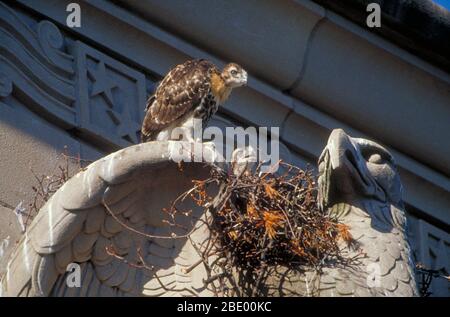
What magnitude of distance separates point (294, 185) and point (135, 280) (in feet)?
2.75

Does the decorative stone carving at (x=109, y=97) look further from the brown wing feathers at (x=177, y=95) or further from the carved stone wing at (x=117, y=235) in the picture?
the carved stone wing at (x=117, y=235)

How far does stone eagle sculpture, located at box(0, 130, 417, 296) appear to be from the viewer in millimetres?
8266

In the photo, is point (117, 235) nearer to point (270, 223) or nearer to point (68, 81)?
point (270, 223)

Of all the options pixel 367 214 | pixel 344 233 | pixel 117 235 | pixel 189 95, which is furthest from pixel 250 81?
pixel 117 235

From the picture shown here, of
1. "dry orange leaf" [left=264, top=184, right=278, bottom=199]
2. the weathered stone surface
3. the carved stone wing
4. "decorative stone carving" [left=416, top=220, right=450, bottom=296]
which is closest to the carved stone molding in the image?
the weathered stone surface

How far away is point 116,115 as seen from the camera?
9.91 m

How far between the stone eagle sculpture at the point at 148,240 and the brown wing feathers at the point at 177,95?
112 cm

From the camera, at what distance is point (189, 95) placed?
9906mm

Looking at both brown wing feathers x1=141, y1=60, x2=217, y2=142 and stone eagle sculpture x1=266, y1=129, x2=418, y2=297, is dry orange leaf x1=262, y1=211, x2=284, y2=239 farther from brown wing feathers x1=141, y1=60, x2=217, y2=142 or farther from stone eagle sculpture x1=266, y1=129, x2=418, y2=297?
brown wing feathers x1=141, y1=60, x2=217, y2=142

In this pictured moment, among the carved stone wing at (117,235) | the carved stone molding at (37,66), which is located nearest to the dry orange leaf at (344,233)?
the carved stone wing at (117,235)

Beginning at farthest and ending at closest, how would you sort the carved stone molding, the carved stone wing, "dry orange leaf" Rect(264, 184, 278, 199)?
the carved stone molding < "dry orange leaf" Rect(264, 184, 278, 199) < the carved stone wing
